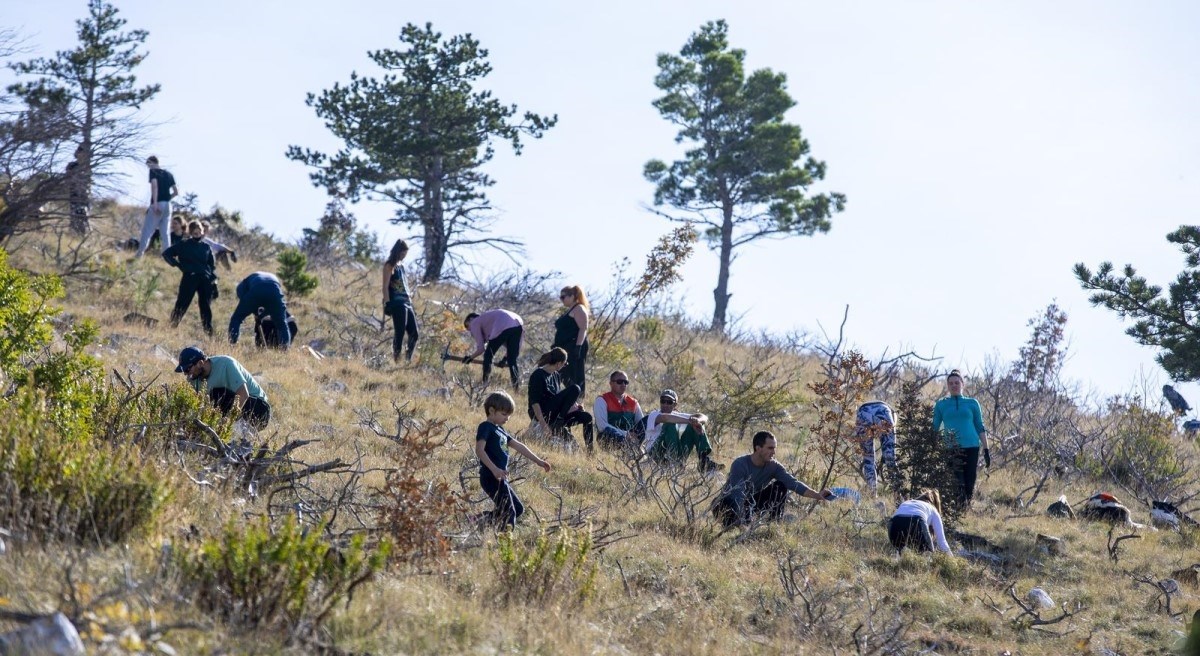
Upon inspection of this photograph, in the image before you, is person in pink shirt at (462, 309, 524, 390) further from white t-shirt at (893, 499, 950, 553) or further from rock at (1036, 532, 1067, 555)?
rock at (1036, 532, 1067, 555)

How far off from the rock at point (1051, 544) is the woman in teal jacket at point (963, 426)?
732mm

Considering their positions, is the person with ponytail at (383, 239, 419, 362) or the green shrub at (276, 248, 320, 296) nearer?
the person with ponytail at (383, 239, 419, 362)

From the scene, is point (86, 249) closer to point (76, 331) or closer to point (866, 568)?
point (76, 331)

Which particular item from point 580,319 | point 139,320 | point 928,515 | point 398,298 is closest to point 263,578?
point 928,515

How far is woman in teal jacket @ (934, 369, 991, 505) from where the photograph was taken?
11.6 m

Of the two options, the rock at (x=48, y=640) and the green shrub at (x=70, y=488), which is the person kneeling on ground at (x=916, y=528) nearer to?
the green shrub at (x=70, y=488)

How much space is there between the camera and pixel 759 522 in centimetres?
993

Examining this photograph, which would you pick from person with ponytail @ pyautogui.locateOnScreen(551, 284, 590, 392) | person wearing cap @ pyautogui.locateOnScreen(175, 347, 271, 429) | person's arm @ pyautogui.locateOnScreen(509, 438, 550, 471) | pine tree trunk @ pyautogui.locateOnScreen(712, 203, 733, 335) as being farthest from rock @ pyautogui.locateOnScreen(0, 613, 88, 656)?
pine tree trunk @ pyautogui.locateOnScreen(712, 203, 733, 335)

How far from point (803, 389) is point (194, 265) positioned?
30.5ft

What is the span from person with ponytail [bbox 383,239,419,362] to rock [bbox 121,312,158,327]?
279cm

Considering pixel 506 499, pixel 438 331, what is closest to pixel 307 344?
pixel 438 331

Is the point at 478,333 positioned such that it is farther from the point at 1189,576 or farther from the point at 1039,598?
the point at 1189,576

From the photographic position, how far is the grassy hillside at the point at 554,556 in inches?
220

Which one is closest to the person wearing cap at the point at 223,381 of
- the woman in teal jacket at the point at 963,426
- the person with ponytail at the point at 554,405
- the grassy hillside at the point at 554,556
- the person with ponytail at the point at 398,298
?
the grassy hillside at the point at 554,556
